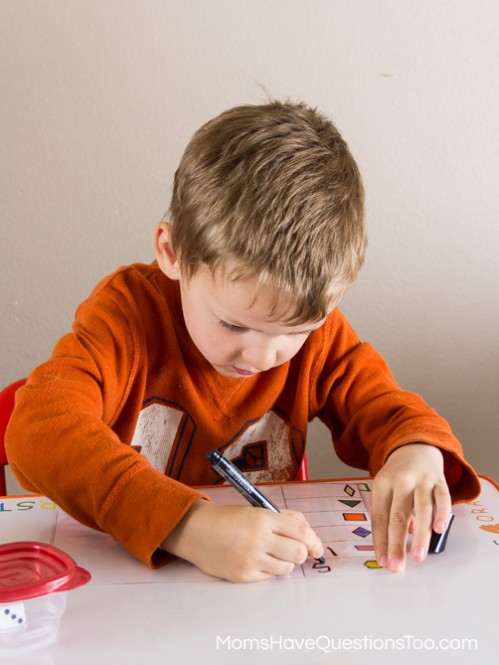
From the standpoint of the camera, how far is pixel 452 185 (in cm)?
150

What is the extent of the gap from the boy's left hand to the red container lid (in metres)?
0.25

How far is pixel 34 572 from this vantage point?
0.65 metres

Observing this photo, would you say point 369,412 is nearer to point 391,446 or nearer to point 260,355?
point 391,446

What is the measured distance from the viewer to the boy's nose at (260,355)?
2.69ft

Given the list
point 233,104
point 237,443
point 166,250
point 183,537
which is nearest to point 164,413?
point 237,443

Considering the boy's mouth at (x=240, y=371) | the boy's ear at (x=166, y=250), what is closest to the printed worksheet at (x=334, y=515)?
the boy's mouth at (x=240, y=371)

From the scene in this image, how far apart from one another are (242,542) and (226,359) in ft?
0.72

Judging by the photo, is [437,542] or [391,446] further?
[391,446]

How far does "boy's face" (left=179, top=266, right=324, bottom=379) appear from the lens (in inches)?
30.6

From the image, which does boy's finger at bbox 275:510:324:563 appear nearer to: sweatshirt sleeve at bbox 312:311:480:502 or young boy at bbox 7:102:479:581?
young boy at bbox 7:102:479:581

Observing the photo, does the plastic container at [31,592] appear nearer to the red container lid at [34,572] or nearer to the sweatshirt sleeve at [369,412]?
the red container lid at [34,572]

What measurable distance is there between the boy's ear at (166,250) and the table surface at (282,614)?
0.28m

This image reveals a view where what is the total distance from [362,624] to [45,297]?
104cm

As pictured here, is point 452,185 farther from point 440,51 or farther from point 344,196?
point 344,196
